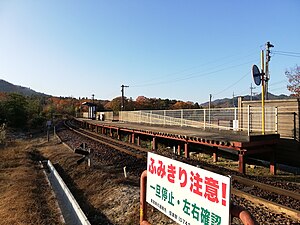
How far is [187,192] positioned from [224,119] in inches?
502

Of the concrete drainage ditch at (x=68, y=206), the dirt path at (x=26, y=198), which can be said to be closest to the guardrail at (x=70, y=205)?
the concrete drainage ditch at (x=68, y=206)

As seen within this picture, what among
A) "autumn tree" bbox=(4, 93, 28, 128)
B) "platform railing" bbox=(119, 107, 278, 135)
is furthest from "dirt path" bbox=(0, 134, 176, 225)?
"autumn tree" bbox=(4, 93, 28, 128)

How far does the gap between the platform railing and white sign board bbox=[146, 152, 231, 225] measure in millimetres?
8480

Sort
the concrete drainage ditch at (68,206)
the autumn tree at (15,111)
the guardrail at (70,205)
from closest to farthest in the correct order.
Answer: the guardrail at (70,205) → the concrete drainage ditch at (68,206) → the autumn tree at (15,111)

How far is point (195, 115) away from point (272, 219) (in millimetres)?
12267

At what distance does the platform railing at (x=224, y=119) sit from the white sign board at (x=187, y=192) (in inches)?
334

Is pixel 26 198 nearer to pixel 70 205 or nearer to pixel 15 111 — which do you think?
pixel 70 205

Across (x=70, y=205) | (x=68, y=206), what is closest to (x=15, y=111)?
(x=68, y=206)

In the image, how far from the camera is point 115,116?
122 ft

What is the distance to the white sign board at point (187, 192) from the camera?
2221mm

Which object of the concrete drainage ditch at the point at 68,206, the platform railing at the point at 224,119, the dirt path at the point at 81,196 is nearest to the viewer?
the concrete drainage ditch at the point at 68,206

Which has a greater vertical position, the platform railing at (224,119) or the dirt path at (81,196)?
the platform railing at (224,119)

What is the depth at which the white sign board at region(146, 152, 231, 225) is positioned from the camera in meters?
2.22

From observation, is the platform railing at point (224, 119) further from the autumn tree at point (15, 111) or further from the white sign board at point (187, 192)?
the autumn tree at point (15, 111)
